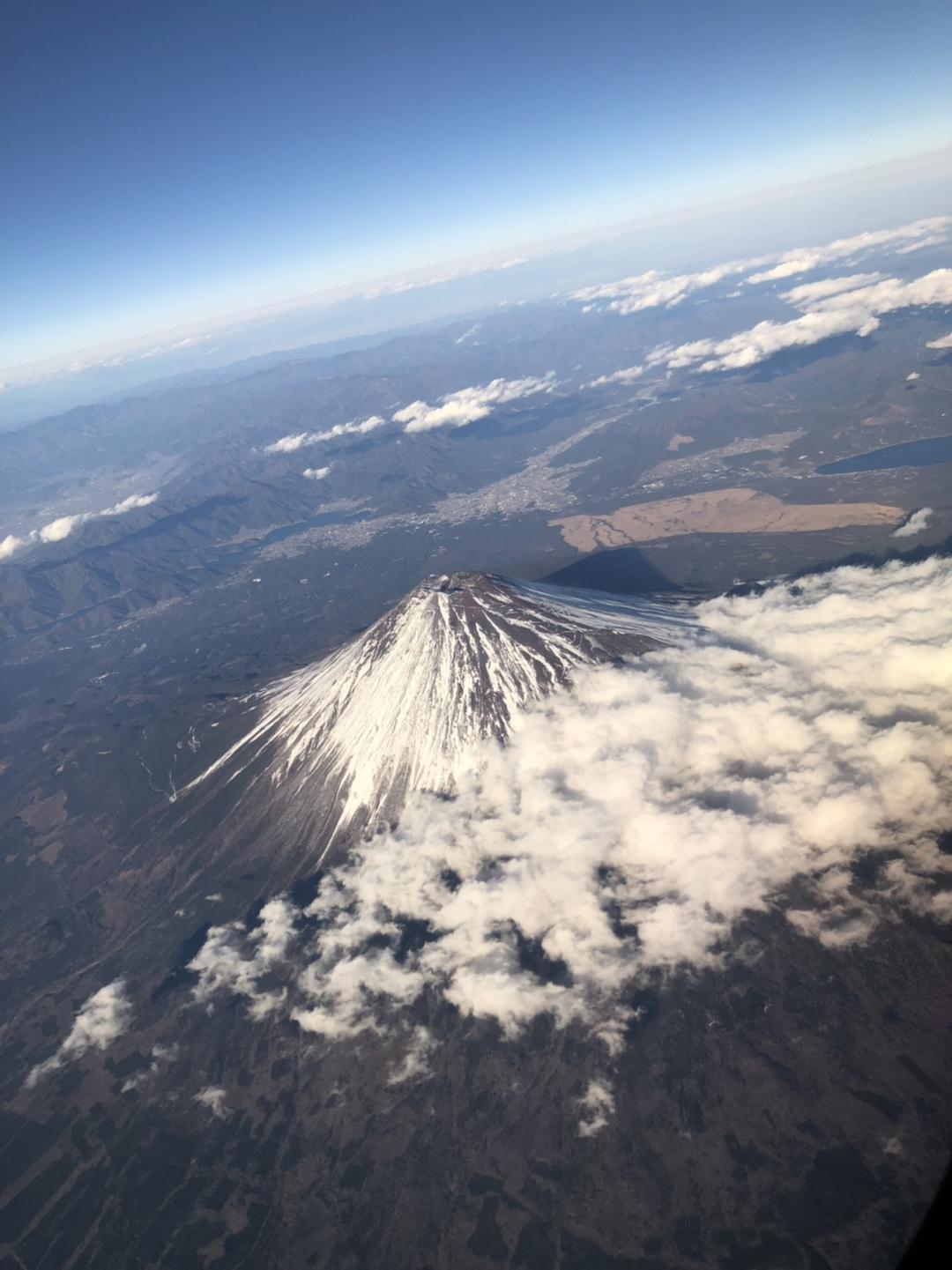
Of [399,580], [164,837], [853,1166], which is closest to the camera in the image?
[853,1166]

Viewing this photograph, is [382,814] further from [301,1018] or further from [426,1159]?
[426,1159]

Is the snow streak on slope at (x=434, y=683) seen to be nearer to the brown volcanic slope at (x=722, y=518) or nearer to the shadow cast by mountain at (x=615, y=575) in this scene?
the shadow cast by mountain at (x=615, y=575)

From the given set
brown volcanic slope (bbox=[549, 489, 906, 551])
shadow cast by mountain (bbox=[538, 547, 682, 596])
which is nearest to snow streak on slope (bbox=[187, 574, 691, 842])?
shadow cast by mountain (bbox=[538, 547, 682, 596])

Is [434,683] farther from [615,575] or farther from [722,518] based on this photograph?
[722,518]

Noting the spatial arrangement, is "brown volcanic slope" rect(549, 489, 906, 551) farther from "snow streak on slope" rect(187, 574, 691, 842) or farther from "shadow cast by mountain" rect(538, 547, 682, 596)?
"snow streak on slope" rect(187, 574, 691, 842)

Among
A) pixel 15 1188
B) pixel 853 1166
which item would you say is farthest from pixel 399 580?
pixel 853 1166

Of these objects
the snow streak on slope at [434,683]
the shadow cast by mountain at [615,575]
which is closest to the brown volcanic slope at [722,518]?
the shadow cast by mountain at [615,575]
